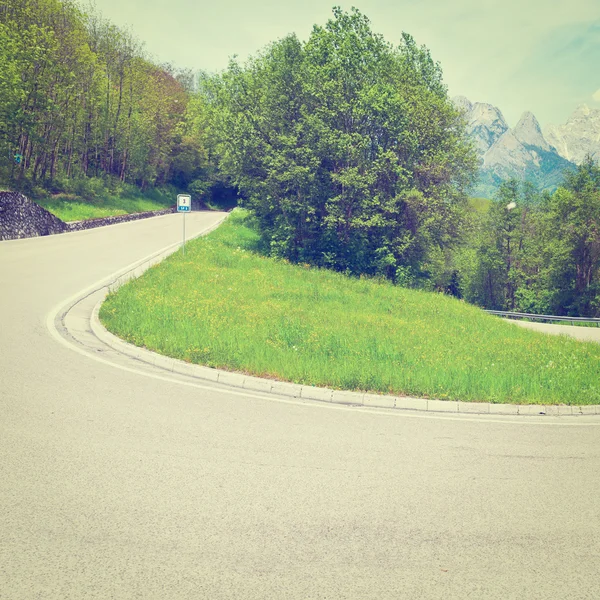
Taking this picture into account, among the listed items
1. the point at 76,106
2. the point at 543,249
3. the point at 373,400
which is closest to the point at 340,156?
the point at 373,400

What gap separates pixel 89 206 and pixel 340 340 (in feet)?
103

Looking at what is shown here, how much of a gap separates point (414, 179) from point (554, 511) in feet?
95.4

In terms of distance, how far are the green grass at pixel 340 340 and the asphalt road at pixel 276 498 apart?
1036 millimetres

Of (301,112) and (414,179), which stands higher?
(301,112)

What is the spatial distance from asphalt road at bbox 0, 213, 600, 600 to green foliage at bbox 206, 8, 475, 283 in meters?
22.5

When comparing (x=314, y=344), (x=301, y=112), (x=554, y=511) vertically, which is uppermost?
(x=301, y=112)

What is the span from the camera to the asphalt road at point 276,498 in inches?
136

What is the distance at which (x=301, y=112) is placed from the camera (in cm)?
2841

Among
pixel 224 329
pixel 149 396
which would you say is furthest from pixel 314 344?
pixel 149 396

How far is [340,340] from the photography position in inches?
420

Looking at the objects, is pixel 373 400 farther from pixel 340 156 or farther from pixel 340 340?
pixel 340 156

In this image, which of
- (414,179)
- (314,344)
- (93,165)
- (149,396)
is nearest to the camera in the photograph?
(149,396)

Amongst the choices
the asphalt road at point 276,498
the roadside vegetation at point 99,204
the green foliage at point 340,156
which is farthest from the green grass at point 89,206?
the asphalt road at point 276,498

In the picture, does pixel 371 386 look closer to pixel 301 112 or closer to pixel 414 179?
pixel 301 112
